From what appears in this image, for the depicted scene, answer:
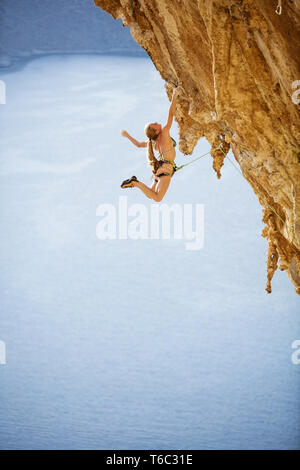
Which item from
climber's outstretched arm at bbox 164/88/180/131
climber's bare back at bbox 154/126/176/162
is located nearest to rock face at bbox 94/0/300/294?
climber's outstretched arm at bbox 164/88/180/131

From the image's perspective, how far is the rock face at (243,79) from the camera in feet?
14.9

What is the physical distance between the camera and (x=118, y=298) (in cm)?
1672

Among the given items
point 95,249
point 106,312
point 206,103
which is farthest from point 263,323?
point 206,103

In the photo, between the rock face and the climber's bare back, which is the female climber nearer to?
the climber's bare back

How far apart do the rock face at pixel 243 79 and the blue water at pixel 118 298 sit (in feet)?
27.9

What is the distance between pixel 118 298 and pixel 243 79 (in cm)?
1221

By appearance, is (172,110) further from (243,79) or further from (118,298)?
(118,298)

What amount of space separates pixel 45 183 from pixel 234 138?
12824mm

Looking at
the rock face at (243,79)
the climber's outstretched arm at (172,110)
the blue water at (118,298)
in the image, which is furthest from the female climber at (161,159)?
the blue water at (118,298)

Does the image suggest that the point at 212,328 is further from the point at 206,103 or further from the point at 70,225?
the point at 206,103

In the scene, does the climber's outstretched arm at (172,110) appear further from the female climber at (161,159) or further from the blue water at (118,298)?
the blue water at (118,298)

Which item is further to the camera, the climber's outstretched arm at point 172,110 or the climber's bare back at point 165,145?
the climber's bare back at point 165,145

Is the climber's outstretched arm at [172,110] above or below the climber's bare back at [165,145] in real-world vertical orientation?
above

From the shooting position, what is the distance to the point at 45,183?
1798 centimetres
